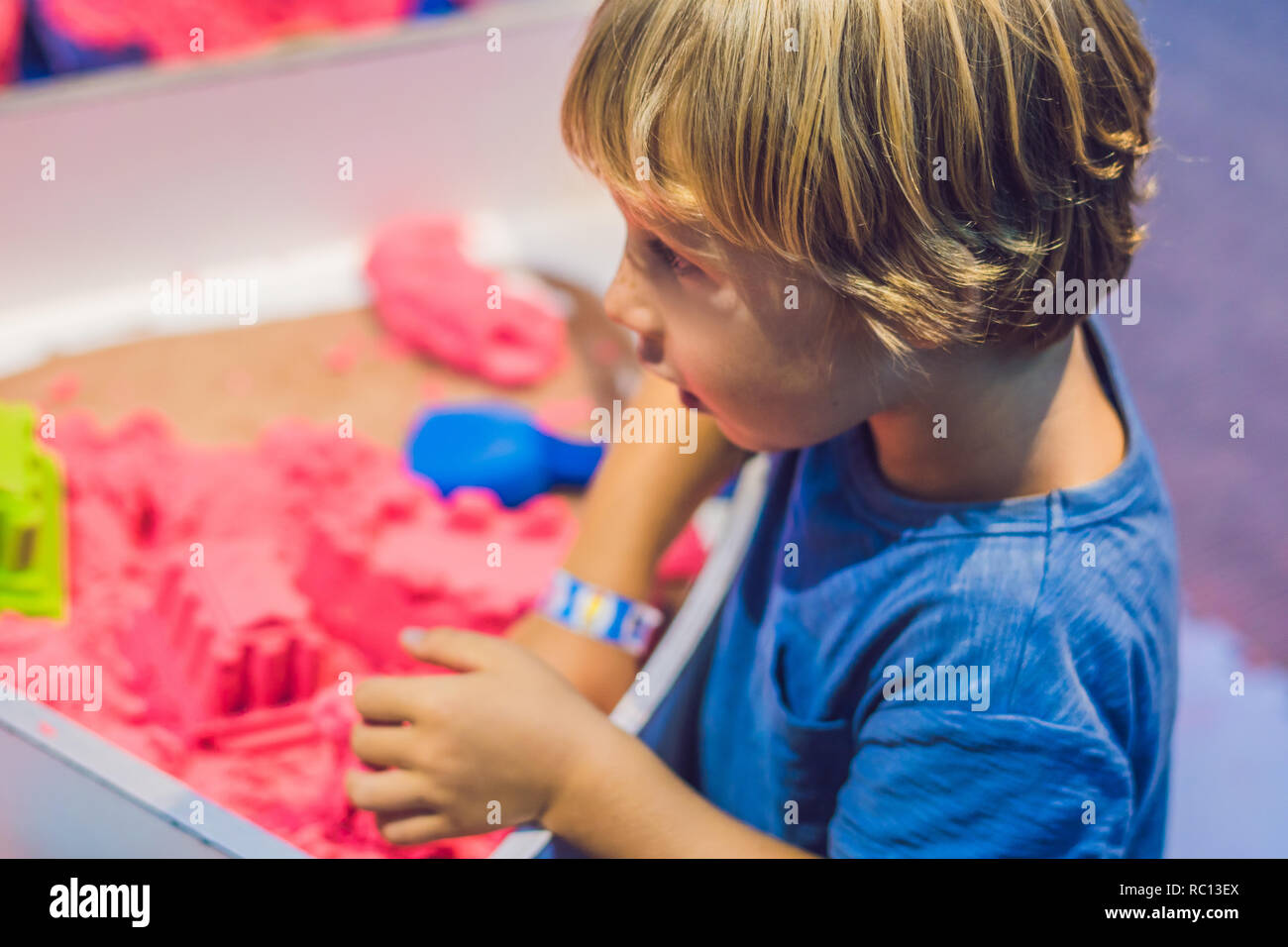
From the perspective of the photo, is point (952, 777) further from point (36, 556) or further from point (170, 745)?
point (36, 556)

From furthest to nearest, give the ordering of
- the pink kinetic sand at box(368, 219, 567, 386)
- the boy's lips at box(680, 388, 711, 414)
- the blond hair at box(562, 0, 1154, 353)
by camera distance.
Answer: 1. the pink kinetic sand at box(368, 219, 567, 386)
2. the boy's lips at box(680, 388, 711, 414)
3. the blond hair at box(562, 0, 1154, 353)

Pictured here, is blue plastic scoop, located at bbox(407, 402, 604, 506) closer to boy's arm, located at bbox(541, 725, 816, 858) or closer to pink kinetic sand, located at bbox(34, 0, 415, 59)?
boy's arm, located at bbox(541, 725, 816, 858)

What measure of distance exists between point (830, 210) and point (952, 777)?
22cm

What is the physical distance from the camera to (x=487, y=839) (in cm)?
56

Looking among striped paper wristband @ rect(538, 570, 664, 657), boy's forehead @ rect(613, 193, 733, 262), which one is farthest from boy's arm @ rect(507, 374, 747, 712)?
boy's forehead @ rect(613, 193, 733, 262)

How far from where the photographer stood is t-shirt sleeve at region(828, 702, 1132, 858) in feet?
1.39

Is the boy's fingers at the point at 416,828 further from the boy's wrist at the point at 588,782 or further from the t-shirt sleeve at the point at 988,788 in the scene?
the t-shirt sleeve at the point at 988,788

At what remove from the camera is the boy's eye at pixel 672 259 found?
42 centimetres

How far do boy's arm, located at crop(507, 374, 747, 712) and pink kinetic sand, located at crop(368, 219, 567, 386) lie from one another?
0.27 metres

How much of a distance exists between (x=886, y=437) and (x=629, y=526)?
19 cm

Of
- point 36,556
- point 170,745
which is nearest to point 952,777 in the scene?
point 170,745

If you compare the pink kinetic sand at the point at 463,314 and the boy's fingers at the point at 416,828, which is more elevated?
the pink kinetic sand at the point at 463,314

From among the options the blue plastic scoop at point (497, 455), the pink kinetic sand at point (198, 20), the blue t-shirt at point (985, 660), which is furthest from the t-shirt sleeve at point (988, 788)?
the pink kinetic sand at point (198, 20)

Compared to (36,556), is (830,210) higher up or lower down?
higher up
